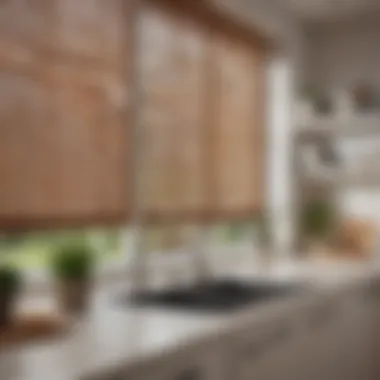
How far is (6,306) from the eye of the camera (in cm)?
214

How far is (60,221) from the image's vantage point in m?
2.81

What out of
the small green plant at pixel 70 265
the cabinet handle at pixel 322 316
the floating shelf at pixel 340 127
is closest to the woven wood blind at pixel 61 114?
the small green plant at pixel 70 265

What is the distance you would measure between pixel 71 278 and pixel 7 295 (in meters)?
0.35

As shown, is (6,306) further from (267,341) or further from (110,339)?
(267,341)

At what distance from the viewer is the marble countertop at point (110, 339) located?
1.71m

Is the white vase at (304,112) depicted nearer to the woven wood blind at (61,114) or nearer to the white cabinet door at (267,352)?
the woven wood blind at (61,114)

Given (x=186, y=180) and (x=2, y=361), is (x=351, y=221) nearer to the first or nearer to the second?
(x=186, y=180)

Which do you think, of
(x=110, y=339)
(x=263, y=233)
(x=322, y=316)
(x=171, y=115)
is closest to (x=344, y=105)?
(x=263, y=233)

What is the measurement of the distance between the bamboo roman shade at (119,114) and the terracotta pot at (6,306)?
15.4 inches

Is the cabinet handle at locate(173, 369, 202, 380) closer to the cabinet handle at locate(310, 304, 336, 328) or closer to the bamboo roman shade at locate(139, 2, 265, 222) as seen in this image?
the cabinet handle at locate(310, 304, 336, 328)

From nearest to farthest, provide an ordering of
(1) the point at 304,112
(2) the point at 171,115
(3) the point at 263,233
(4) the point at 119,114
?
(4) the point at 119,114 → (2) the point at 171,115 → (3) the point at 263,233 → (1) the point at 304,112

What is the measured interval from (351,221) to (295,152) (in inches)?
21.4

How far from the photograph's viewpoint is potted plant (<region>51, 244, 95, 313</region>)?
2.46m

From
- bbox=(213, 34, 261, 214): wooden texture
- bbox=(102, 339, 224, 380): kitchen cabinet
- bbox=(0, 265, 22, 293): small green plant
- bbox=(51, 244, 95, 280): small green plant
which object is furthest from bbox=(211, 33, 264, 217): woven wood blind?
bbox=(0, 265, 22, 293): small green plant
